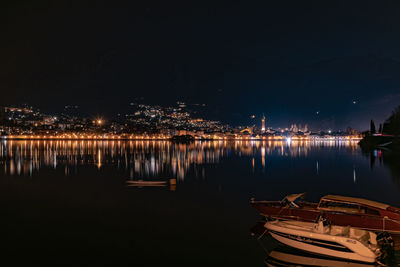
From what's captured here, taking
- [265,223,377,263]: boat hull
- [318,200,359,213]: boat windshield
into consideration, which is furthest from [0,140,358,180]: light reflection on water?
[265,223,377,263]: boat hull

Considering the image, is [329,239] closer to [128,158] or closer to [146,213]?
[146,213]

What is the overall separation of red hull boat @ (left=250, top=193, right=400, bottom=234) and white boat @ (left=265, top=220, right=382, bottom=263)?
0.75ft

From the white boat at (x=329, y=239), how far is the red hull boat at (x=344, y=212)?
23cm

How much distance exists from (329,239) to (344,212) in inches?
62.6

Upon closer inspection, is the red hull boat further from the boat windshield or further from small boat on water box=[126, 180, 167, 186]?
small boat on water box=[126, 180, 167, 186]

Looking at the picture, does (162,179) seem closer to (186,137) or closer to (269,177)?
(269,177)

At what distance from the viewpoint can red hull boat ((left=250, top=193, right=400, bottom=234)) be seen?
34.1 ft

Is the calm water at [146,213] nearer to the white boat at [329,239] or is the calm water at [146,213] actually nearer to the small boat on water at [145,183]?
the small boat on water at [145,183]

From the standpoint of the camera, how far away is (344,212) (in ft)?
35.6

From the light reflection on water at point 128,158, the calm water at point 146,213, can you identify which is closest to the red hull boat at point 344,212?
the calm water at point 146,213

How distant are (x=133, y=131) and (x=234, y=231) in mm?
165192

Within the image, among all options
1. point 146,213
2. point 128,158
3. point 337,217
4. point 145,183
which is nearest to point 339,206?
point 337,217

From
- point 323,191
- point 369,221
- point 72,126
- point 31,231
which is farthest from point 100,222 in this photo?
point 72,126

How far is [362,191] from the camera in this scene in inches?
845
